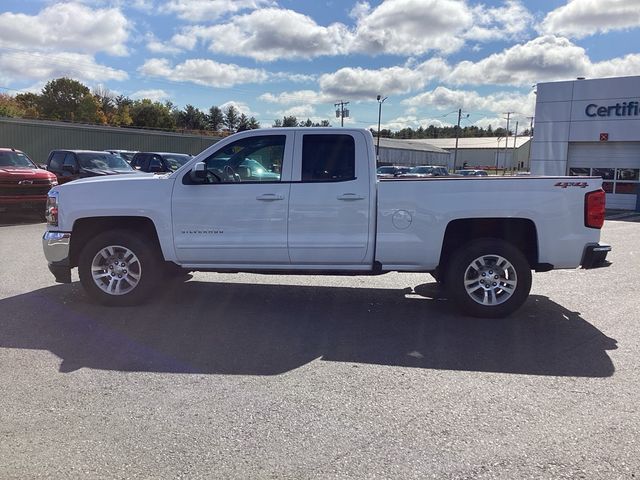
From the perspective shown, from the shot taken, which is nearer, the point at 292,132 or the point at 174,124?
the point at 292,132

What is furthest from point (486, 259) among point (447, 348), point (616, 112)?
point (616, 112)

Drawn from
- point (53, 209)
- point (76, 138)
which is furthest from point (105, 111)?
point (53, 209)

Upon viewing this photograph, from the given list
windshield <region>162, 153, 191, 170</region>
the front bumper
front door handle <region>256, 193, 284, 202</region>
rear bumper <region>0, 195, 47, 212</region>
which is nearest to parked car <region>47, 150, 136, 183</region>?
rear bumper <region>0, 195, 47, 212</region>

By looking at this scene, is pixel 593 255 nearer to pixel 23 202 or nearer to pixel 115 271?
pixel 115 271

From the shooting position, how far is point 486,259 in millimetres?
6137

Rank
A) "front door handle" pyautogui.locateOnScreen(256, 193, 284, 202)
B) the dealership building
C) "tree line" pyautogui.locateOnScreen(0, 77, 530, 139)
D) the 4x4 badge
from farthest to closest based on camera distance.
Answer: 1. "tree line" pyautogui.locateOnScreen(0, 77, 530, 139)
2. the dealership building
3. "front door handle" pyautogui.locateOnScreen(256, 193, 284, 202)
4. the 4x4 badge

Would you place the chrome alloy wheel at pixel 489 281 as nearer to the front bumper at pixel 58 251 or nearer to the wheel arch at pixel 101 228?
the wheel arch at pixel 101 228

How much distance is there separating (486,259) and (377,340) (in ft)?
5.36

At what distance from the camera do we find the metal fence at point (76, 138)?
3400 centimetres

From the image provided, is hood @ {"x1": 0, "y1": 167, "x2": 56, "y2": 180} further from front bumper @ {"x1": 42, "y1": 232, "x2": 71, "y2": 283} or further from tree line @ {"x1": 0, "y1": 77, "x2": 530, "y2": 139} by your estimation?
tree line @ {"x1": 0, "y1": 77, "x2": 530, "y2": 139}

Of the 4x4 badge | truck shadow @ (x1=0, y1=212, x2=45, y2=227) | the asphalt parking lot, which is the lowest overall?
the asphalt parking lot

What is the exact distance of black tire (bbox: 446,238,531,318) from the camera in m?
6.03

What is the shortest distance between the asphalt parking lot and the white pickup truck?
0.53 metres

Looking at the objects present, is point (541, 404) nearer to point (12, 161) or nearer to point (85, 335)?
point (85, 335)
